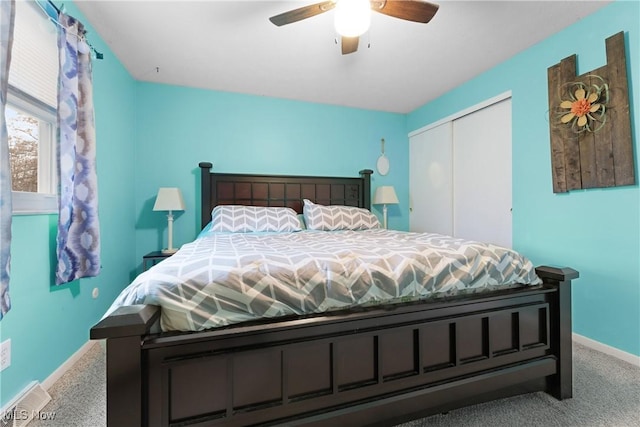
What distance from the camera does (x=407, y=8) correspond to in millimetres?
1616

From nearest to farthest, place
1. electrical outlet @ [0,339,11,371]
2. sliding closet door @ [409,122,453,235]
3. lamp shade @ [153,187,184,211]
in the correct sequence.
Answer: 1. electrical outlet @ [0,339,11,371]
2. lamp shade @ [153,187,184,211]
3. sliding closet door @ [409,122,453,235]

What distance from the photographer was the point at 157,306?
0.97 meters

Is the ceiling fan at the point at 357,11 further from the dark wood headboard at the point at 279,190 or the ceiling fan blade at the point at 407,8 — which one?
the dark wood headboard at the point at 279,190

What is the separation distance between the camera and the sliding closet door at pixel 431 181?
345cm

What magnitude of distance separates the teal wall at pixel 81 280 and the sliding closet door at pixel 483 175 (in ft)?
12.0

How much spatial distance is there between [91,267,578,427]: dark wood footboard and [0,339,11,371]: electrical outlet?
0.92m

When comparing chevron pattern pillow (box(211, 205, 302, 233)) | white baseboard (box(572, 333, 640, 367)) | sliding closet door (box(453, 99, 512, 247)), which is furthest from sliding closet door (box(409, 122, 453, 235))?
chevron pattern pillow (box(211, 205, 302, 233))

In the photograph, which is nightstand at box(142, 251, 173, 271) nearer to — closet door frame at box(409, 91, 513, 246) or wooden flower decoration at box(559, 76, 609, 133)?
closet door frame at box(409, 91, 513, 246)

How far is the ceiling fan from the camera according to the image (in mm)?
1550

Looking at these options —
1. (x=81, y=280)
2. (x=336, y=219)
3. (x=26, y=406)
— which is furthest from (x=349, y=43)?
(x=26, y=406)

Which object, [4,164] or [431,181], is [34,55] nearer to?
[4,164]

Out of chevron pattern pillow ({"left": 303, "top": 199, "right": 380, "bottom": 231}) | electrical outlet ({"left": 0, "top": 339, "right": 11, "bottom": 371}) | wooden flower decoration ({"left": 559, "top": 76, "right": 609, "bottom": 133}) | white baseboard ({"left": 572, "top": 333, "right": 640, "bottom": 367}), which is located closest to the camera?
electrical outlet ({"left": 0, "top": 339, "right": 11, "bottom": 371})

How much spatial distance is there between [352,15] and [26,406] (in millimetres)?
2690

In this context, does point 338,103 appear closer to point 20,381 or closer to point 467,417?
point 467,417
